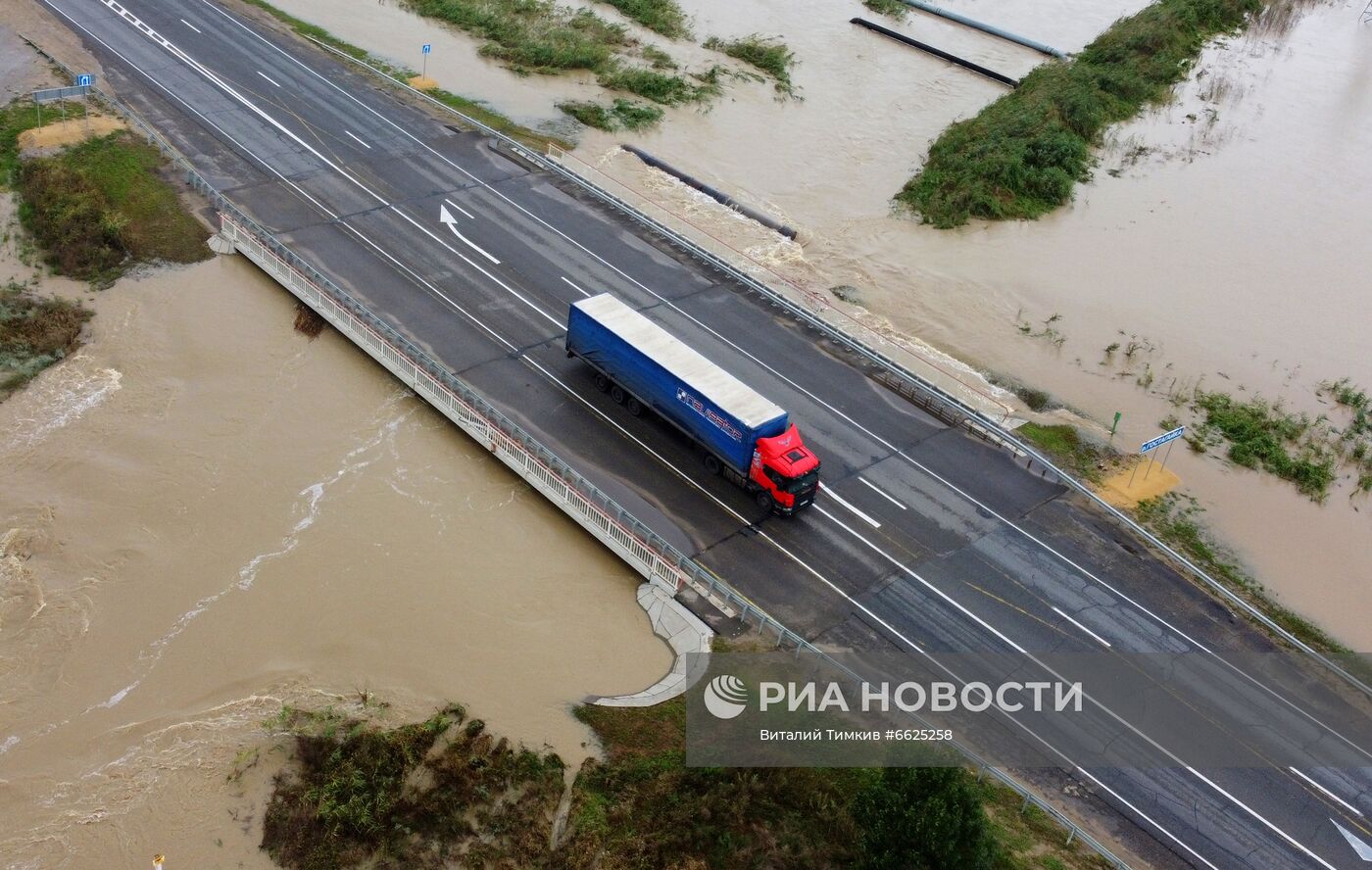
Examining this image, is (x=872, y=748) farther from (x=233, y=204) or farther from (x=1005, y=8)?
(x=1005, y=8)

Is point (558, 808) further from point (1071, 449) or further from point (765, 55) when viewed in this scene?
point (765, 55)

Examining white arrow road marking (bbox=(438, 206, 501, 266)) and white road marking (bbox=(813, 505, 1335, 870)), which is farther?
white arrow road marking (bbox=(438, 206, 501, 266))

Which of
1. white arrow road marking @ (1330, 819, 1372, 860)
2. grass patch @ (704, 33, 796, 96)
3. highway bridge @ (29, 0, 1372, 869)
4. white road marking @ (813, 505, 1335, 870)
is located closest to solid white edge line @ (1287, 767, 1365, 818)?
highway bridge @ (29, 0, 1372, 869)

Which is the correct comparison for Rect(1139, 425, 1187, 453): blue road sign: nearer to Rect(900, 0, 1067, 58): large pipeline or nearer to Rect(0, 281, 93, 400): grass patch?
Rect(0, 281, 93, 400): grass patch

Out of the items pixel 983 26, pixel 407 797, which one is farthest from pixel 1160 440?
pixel 983 26

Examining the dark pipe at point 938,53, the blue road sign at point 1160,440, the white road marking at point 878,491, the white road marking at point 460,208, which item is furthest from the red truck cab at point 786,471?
the dark pipe at point 938,53

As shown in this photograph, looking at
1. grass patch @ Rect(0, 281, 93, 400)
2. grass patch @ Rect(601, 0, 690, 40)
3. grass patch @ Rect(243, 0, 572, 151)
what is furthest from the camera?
grass patch @ Rect(601, 0, 690, 40)

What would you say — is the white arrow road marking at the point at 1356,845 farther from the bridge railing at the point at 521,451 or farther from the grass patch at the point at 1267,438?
the grass patch at the point at 1267,438

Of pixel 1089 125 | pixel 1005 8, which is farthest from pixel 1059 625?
pixel 1005 8
